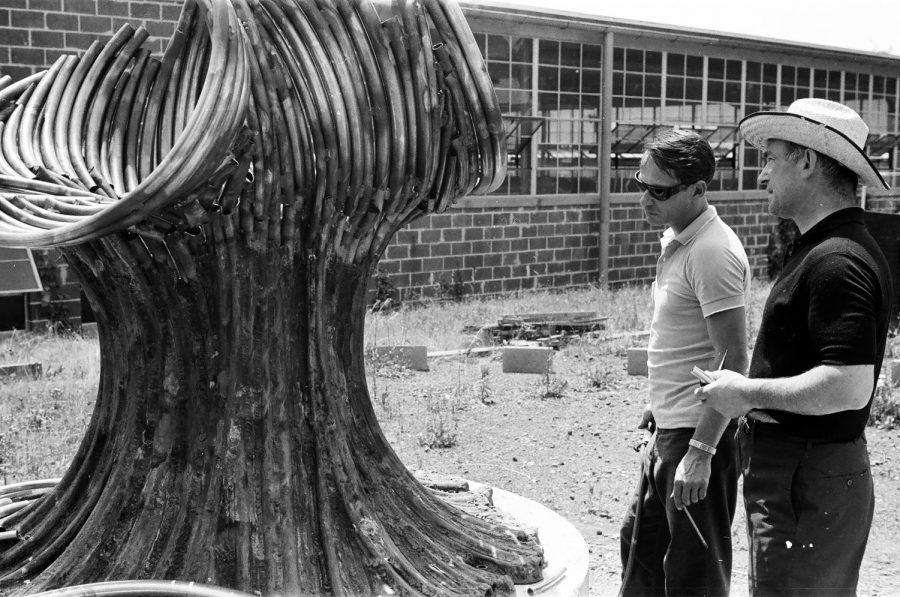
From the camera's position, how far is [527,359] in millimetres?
9031

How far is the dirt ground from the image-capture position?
5.29m

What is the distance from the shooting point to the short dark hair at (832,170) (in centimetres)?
283

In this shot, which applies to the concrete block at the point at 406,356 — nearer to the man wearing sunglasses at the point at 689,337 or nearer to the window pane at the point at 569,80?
the man wearing sunglasses at the point at 689,337

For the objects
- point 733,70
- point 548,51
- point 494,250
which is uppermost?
point 733,70

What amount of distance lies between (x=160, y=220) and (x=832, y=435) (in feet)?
6.21

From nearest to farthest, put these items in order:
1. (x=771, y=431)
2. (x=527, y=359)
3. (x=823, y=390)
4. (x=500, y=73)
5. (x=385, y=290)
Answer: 1. (x=823, y=390)
2. (x=771, y=431)
3. (x=527, y=359)
4. (x=385, y=290)
5. (x=500, y=73)

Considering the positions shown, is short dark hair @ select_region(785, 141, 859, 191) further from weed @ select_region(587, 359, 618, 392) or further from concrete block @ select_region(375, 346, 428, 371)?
concrete block @ select_region(375, 346, 428, 371)

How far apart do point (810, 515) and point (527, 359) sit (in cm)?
629

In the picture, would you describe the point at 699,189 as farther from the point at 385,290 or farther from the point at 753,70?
the point at 753,70

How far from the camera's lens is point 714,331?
10.7ft

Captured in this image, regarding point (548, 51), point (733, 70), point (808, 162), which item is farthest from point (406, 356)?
point (733, 70)

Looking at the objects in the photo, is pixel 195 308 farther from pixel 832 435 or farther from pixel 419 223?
pixel 419 223

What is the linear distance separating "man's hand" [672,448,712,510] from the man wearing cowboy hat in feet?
0.80

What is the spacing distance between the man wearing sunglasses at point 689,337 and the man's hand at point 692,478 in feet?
0.23
